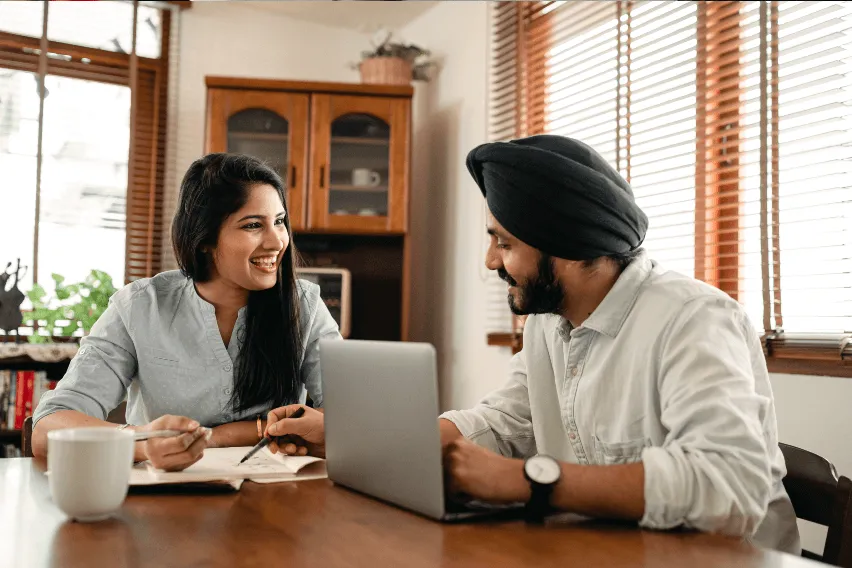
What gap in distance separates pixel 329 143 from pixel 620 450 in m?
2.80

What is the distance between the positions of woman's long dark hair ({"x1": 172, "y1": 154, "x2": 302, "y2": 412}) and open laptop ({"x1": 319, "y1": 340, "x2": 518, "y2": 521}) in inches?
21.8

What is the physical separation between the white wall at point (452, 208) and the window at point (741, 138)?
707mm

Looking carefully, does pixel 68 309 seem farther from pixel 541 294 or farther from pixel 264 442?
pixel 541 294

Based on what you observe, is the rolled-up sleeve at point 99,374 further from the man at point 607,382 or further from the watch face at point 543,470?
the watch face at point 543,470

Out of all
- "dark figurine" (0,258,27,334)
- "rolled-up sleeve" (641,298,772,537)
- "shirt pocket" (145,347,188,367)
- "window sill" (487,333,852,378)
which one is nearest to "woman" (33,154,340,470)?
"shirt pocket" (145,347,188,367)

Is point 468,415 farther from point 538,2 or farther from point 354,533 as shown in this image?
point 538,2

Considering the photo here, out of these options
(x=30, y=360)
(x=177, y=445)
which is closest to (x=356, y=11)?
(x=30, y=360)

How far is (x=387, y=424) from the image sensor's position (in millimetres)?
1026

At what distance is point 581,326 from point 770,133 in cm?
128

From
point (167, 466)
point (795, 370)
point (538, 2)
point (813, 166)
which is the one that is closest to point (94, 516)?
point (167, 466)

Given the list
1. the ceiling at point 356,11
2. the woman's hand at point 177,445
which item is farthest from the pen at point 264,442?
the ceiling at point 356,11

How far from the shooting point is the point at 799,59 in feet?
6.97

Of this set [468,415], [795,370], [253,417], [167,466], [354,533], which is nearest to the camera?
[354,533]

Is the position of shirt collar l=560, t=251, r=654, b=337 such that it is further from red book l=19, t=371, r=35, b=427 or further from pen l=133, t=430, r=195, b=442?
red book l=19, t=371, r=35, b=427
